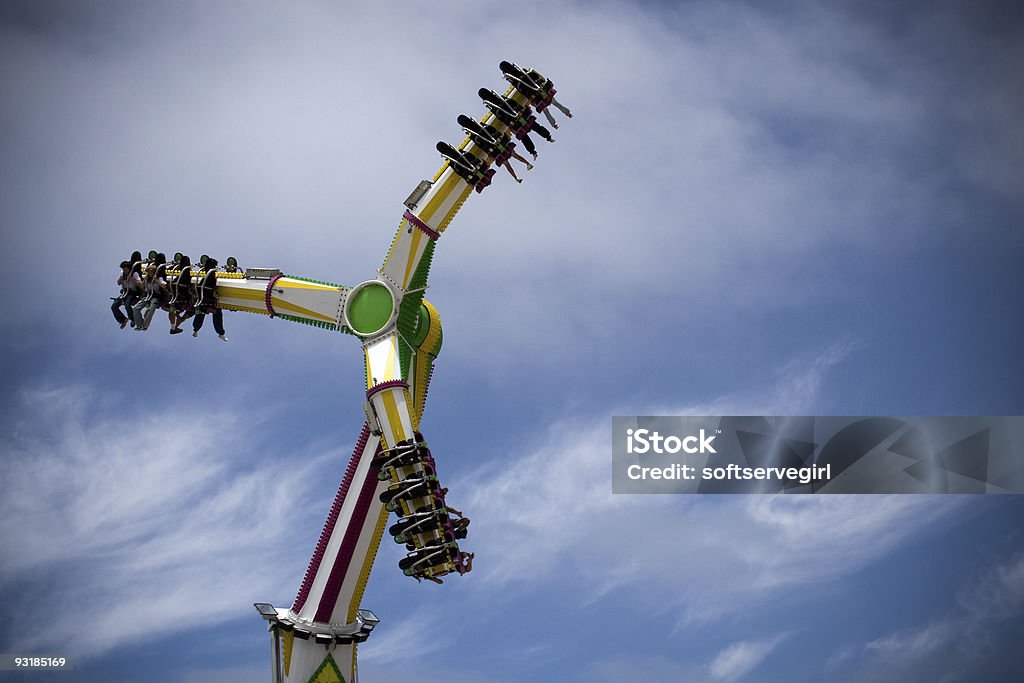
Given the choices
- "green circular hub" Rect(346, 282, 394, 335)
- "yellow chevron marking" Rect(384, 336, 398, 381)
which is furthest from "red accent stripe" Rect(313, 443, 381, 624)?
"green circular hub" Rect(346, 282, 394, 335)

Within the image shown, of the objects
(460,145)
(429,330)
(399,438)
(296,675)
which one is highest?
(460,145)

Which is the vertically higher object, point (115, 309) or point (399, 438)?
point (115, 309)

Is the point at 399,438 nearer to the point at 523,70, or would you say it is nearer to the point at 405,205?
the point at 405,205

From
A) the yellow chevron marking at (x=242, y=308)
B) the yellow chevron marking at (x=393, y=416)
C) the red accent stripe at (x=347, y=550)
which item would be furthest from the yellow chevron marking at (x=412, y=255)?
the red accent stripe at (x=347, y=550)

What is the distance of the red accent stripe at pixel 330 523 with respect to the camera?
40156 mm

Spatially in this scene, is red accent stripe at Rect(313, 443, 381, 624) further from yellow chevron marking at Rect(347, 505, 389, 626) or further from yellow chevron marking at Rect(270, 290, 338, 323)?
yellow chevron marking at Rect(270, 290, 338, 323)

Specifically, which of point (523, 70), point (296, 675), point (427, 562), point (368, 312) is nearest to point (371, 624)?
point (296, 675)

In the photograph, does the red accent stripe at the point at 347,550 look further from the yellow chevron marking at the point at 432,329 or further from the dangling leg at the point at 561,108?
the dangling leg at the point at 561,108

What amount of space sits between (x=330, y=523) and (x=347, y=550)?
87cm

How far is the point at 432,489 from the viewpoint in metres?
36.6

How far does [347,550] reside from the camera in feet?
132

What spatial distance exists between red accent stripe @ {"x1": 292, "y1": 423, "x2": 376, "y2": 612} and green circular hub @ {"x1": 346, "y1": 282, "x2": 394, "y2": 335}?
258 centimetres

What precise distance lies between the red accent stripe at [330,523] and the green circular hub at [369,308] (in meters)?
2.58

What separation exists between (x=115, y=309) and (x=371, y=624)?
37.0 feet
